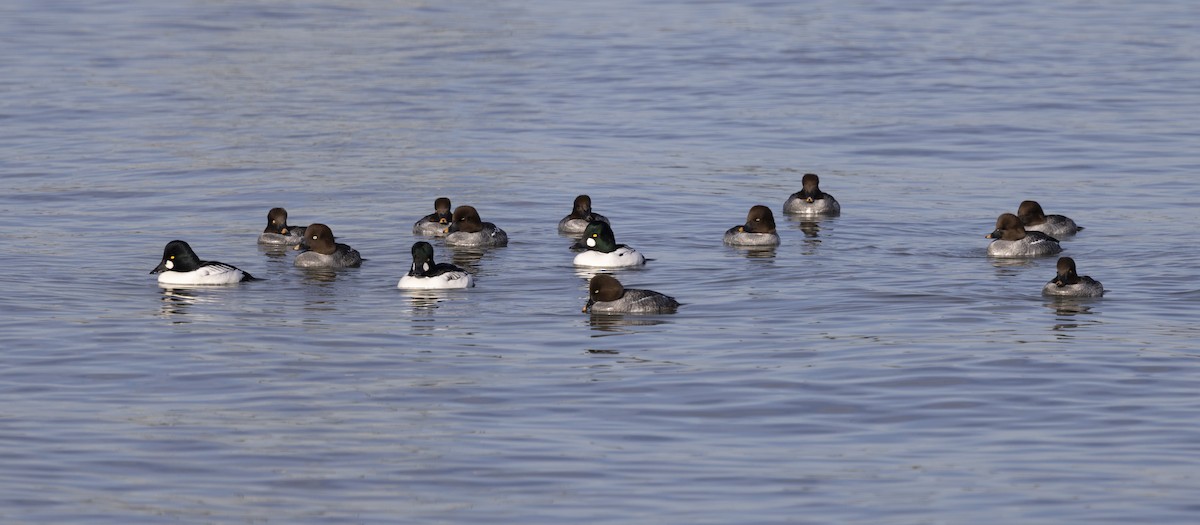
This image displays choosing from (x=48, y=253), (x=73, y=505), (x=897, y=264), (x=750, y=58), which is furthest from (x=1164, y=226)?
(x=750, y=58)

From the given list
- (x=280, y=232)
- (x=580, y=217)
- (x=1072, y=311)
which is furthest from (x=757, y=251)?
(x=280, y=232)

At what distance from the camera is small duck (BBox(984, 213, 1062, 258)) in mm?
28188

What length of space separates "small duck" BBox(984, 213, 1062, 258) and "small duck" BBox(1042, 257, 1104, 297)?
13.0 ft

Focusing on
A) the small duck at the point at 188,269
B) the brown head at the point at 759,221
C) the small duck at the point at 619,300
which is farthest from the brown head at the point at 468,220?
the small duck at the point at 619,300

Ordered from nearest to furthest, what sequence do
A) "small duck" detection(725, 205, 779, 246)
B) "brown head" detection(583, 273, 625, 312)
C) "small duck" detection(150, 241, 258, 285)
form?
"brown head" detection(583, 273, 625, 312) → "small duck" detection(150, 241, 258, 285) → "small duck" detection(725, 205, 779, 246)

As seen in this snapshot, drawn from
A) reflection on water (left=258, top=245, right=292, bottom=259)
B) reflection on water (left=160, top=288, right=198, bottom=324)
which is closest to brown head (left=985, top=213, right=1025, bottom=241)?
reflection on water (left=258, top=245, right=292, bottom=259)

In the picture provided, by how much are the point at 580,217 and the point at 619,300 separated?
6.74 m

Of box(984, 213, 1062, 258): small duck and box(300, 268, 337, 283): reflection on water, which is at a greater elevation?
box(984, 213, 1062, 258): small duck

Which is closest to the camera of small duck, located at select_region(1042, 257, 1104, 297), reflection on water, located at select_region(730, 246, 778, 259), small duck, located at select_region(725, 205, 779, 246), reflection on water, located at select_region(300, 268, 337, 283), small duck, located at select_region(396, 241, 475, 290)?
small duck, located at select_region(1042, 257, 1104, 297)

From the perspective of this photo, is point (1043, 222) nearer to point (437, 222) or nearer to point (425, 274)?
point (437, 222)

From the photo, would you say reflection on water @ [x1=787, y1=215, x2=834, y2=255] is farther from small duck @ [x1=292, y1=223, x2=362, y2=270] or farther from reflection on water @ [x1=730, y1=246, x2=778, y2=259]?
small duck @ [x1=292, y1=223, x2=362, y2=270]

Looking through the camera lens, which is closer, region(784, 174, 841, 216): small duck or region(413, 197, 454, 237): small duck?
region(413, 197, 454, 237): small duck

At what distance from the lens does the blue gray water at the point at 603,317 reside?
16.0m

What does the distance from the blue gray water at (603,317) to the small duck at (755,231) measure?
490 mm
